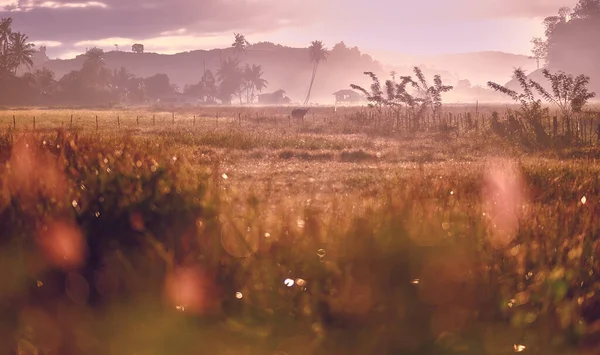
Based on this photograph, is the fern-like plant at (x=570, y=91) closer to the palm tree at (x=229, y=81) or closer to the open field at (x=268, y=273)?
the open field at (x=268, y=273)

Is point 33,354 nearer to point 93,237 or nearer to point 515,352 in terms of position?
point 93,237

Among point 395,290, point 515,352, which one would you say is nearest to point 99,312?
point 395,290

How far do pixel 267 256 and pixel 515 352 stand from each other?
2565mm

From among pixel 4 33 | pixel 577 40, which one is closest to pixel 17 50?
pixel 4 33

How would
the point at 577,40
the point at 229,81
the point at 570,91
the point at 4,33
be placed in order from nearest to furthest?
the point at 570,91 < the point at 4,33 < the point at 577,40 < the point at 229,81

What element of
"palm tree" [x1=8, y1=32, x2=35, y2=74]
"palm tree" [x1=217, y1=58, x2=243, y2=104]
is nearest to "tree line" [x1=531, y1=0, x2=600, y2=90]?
"palm tree" [x1=217, y1=58, x2=243, y2=104]

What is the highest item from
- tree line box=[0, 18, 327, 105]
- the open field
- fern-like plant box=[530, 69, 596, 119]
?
tree line box=[0, 18, 327, 105]

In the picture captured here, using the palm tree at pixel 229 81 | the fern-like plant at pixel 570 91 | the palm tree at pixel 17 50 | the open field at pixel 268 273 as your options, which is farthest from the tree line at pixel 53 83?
the open field at pixel 268 273

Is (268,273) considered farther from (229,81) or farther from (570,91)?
(229,81)

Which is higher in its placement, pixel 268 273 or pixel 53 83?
pixel 53 83

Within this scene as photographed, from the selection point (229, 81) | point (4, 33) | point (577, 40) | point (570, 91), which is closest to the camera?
point (570, 91)

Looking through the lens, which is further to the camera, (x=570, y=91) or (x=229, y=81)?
(x=229, y=81)

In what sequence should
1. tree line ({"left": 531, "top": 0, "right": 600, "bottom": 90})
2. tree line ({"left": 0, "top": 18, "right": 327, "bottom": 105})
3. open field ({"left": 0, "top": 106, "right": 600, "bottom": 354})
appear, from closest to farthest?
1. open field ({"left": 0, "top": 106, "right": 600, "bottom": 354})
2. tree line ({"left": 0, "top": 18, "right": 327, "bottom": 105})
3. tree line ({"left": 531, "top": 0, "right": 600, "bottom": 90})

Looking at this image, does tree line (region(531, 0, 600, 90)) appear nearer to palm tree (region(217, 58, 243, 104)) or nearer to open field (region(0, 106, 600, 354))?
palm tree (region(217, 58, 243, 104))
